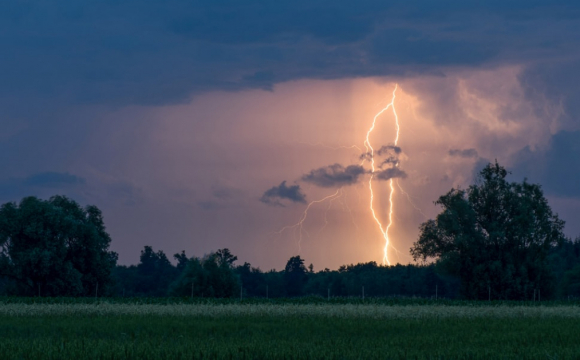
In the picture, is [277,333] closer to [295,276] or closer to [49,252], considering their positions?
[49,252]

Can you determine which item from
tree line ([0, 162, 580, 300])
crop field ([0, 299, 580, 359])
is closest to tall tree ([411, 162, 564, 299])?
tree line ([0, 162, 580, 300])

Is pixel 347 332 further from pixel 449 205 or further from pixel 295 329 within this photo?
pixel 449 205

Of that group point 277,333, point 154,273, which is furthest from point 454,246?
point 154,273

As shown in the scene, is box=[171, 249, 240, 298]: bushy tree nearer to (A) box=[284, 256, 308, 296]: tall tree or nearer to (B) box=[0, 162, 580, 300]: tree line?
(B) box=[0, 162, 580, 300]: tree line

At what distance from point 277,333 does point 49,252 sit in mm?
50267

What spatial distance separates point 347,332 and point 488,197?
1955 inches

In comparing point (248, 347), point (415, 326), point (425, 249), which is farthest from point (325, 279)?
point (248, 347)

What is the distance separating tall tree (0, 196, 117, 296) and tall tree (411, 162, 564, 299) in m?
34.6

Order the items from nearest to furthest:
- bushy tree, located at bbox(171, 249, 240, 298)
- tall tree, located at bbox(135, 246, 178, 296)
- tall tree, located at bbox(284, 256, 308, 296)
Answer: bushy tree, located at bbox(171, 249, 240, 298)
tall tree, located at bbox(135, 246, 178, 296)
tall tree, located at bbox(284, 256, 308, 296)

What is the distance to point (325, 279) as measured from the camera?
162625 millimetres

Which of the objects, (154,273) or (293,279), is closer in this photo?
(154,273)

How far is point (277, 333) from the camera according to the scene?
28.5 meters

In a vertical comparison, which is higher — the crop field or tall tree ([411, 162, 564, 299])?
tall tree ([411, 162, 564, 299])

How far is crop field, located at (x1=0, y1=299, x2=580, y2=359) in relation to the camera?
19.3 m
